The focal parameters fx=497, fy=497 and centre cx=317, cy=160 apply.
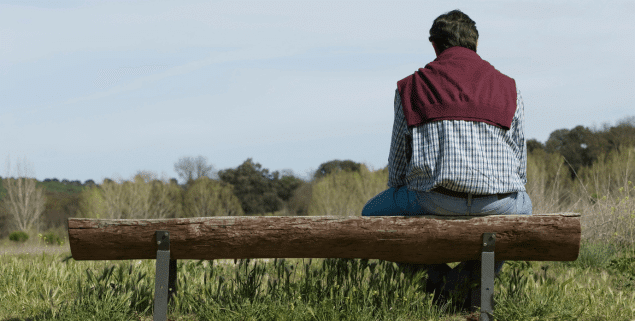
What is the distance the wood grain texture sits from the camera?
8.74 ft

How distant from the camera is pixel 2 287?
386cm

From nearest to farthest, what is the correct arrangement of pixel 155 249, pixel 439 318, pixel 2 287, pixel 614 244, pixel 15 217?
pixel 155 249, pixel 439 318, pixel 2 287, pixel 614 244, pixel 15 217

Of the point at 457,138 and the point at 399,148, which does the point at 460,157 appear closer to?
the point at 457,138

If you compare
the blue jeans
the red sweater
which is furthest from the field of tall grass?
the red sweater

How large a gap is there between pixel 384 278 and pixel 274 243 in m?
0.80

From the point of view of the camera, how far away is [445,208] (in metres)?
2.70

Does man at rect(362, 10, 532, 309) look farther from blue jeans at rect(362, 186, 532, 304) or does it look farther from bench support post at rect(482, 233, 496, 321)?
bench support post at rect(482, 233, 496, 321)

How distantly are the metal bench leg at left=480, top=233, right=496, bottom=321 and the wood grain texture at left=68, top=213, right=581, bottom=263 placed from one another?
0.04 m

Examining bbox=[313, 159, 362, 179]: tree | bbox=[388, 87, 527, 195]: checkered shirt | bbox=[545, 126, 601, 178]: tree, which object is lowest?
bbox=[388, 87, 527, 195]: checkered shirt

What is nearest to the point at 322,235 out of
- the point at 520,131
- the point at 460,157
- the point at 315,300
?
the point at 315,300

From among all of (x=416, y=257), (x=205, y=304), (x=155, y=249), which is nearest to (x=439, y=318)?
(x=416, y=257)

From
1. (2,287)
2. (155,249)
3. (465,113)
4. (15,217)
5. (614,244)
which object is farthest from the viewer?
(15,217)

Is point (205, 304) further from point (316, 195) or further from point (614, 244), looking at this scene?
point (316, 195)

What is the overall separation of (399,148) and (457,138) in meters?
0.35
